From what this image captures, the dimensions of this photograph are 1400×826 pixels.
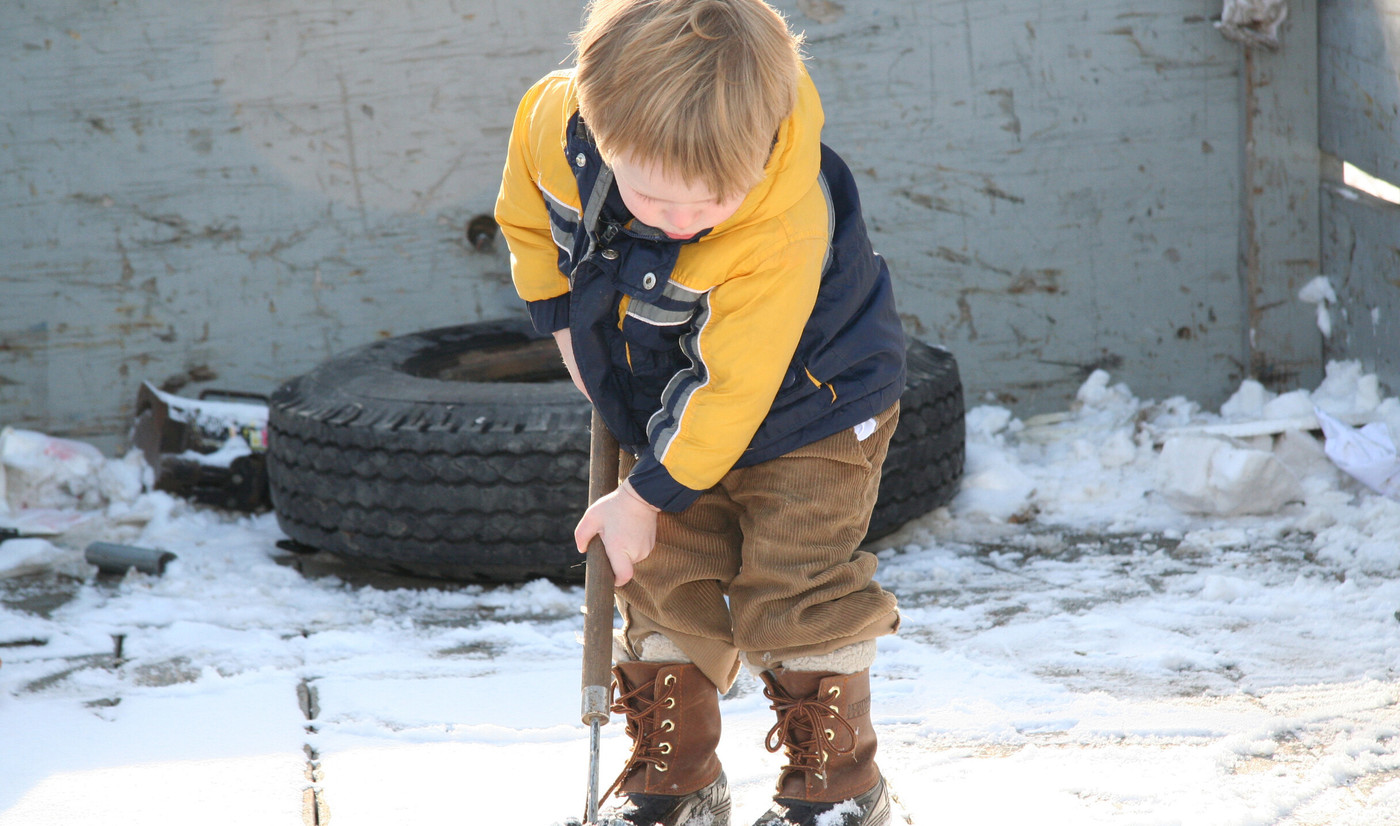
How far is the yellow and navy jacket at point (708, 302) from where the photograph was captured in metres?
1.30

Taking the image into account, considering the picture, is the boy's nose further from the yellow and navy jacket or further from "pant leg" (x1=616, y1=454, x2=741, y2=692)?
"pant leg" (x1=616, y1=454, x2=741, y2=692)

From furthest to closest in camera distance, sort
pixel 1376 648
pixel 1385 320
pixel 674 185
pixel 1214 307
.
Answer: pixel 1214 307, pixel 1385 320, pixel 1376 648, pixel 674 185

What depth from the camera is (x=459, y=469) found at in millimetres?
2359

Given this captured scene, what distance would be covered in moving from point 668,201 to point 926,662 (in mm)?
1061

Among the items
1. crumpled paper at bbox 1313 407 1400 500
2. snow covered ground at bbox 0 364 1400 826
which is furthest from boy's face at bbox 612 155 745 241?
crumpled paper at bbox 1313 407 1400 500

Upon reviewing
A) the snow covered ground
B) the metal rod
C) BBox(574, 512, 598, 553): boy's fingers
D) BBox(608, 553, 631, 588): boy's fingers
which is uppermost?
BBox(574, 512, 598, 553): boy's fingers

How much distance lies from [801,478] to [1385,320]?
6.73 ft

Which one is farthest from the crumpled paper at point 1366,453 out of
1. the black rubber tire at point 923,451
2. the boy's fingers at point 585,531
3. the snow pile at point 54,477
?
the snow pile at point 54,477

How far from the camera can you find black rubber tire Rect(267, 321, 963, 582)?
2.35 meters

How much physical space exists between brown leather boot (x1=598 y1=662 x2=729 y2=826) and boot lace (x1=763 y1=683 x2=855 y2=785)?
9 centimetres

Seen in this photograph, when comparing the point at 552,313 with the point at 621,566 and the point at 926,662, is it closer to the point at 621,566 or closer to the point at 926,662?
the point at 621,566

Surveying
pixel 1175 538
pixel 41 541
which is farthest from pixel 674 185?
pixel 41 541

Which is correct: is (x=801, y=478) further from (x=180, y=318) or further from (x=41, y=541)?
(x=180, y=318)

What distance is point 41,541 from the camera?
2592 mm
